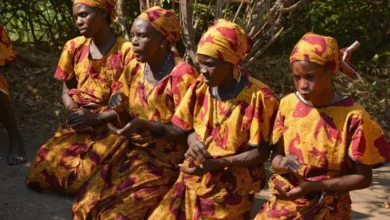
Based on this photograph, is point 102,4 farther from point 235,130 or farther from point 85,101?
point 235,130

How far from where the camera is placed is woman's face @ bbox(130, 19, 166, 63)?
4.83 meters

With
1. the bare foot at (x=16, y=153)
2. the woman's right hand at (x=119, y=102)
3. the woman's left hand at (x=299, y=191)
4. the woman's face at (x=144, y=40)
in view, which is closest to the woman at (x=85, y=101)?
the woman's right hand at (x=119, y=102)

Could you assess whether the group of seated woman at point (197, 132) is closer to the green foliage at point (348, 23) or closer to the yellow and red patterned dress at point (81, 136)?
the yellow and red patterned dress at point (81, 136)

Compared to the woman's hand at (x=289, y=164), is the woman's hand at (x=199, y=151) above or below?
below

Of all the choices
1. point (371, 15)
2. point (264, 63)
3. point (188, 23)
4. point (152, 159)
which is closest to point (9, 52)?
point (188, 23)

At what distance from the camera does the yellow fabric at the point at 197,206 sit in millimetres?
4434

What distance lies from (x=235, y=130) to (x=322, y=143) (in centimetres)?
59

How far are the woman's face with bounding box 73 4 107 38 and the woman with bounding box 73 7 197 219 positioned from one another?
501mm

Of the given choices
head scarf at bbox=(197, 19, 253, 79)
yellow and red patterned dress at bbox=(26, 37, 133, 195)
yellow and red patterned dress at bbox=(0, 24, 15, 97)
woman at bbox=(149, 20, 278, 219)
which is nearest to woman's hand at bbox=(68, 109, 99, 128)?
yellow and red patterned dress at bbox=(26, 37, 133, 195)

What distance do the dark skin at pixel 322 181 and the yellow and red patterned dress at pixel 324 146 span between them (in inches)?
2.0

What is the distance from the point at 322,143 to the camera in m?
4.00

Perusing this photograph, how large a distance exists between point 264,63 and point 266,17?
142 cm

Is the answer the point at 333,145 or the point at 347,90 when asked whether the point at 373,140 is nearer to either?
the point at 333,145

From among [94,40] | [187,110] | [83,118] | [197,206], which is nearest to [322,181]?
[197,206]
